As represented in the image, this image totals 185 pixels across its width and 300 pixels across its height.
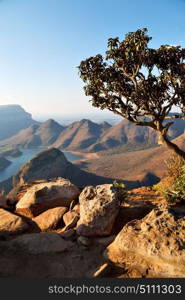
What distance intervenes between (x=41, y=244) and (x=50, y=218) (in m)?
2.66

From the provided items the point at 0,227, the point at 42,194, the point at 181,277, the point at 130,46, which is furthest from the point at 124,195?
the point at 130,46

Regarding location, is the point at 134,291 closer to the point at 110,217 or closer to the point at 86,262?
the point at 86,262

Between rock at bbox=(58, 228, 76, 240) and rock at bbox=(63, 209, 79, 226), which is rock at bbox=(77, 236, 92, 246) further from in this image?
rock at bbox=(63, 209, 79, 226)

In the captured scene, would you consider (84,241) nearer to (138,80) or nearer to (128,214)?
(128,214)

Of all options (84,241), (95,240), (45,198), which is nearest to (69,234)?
(84,241)

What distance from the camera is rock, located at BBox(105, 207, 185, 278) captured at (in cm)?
636

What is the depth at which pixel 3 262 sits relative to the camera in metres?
7.22

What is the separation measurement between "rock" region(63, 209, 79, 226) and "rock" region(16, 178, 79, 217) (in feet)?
4.02

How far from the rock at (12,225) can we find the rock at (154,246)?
4391 millimetres

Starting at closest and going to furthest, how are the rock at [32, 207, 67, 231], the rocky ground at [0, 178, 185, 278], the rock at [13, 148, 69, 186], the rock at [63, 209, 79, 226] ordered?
the rocky ground at [0, 178, 185, 278] < the rock at [63, 209, 79, 226] < the rock at [32, 207, 67, 231] < the rock at [13, 148, 69, 186]

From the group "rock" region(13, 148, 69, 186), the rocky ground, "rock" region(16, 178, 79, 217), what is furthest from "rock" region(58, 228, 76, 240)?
"rock" region(13, 148, 69, 186)

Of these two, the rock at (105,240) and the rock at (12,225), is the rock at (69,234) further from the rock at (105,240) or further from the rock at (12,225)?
the rock at (12,225)

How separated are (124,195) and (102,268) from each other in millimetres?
5210

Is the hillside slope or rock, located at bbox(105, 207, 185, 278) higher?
rock, located at bbox(105, 207, 185, 278)
